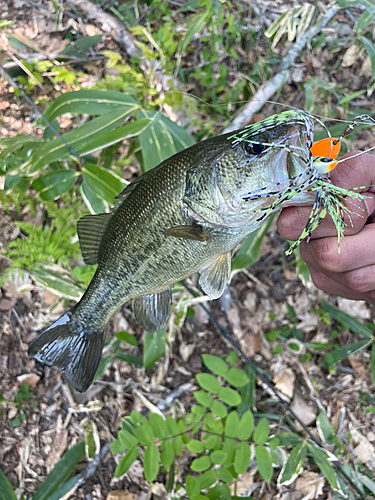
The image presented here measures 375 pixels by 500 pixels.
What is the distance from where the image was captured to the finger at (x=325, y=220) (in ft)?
3.61

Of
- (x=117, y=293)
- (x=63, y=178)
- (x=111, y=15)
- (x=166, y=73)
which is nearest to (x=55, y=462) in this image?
(x=117, y=293)

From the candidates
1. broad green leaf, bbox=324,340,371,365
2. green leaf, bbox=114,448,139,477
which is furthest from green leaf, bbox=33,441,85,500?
broad green leaf, bbox=324,340,371,365

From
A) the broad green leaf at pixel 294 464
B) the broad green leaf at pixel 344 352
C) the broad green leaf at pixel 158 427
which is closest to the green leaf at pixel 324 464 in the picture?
the broad green leaf at pixel 294 464

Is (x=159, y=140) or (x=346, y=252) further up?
(x=159, y=140)

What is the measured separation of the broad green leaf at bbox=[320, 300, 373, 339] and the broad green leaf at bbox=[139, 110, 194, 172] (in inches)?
60.0

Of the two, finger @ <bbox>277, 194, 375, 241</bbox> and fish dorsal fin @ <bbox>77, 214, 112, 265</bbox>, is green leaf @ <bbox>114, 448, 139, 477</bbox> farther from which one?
finger @ <bbox>277, 194, 375, 241</bbox>

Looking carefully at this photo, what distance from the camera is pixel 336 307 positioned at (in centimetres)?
258

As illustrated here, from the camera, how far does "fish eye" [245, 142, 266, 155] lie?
3.54 feet

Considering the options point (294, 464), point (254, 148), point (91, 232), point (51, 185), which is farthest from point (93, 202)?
point (294, 464)

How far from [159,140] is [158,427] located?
4.93 ft

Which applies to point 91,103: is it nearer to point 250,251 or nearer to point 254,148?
point 250,251

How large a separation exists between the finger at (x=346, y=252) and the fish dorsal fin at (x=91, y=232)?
31.1 inches

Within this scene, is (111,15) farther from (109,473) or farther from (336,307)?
(109,473)

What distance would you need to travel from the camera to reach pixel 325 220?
1166 mm
